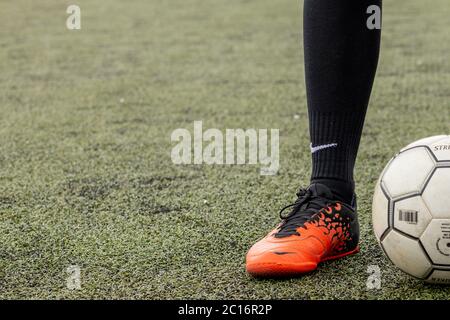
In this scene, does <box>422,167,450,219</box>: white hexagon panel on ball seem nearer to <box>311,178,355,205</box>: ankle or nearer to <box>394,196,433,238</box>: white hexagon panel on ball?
<box>394,196,433,238</box>: white hexagon panel on ball

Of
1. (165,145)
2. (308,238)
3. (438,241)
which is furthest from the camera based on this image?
(165,145)

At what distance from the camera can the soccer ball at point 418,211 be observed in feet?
4.28

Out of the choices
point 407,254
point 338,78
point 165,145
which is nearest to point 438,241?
point 407,254

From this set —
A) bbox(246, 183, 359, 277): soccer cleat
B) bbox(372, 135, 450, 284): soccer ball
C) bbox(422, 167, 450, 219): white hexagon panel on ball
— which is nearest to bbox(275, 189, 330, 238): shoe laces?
bbox(246, 183, 359, 277): soccer cleat

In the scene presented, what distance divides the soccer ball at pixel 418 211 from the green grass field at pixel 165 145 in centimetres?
5

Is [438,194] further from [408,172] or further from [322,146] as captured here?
[322,146]

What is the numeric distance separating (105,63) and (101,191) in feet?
6.98

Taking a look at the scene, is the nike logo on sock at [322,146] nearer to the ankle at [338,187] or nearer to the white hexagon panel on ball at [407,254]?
the ankle at [338,187]

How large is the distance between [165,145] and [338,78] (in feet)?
3.65

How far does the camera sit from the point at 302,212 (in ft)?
4.98

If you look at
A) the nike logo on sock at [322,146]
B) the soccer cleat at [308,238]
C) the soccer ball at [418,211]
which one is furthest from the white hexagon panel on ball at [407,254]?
the nike logo on sock at [322,146]
